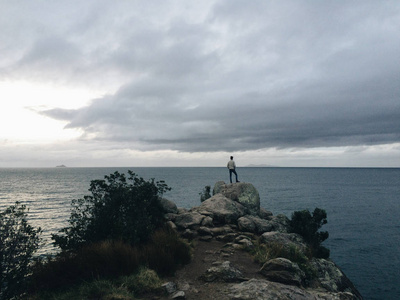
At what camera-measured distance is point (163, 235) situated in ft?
42.5

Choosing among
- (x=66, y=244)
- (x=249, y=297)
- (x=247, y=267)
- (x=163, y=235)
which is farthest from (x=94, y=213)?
(x=249, y=297)

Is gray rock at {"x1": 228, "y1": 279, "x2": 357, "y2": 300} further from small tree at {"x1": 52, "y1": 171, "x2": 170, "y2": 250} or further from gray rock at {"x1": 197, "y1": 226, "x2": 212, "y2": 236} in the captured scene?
gray rock at {"x1": 197, "y1": 226, "x2": 212, "y2": 236}

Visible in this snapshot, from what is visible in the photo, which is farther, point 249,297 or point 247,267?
Result: point 247,267

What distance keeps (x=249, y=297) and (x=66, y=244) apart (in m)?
9.50

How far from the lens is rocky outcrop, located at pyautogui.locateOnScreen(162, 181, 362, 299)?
875cm

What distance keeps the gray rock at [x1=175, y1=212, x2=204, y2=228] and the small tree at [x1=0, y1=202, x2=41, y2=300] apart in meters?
9.14

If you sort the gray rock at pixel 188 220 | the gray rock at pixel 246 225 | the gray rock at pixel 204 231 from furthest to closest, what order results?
the gray rock at pixel 246 225, the gray rock at pixel 188 220, the gray rock at pixel 204 231

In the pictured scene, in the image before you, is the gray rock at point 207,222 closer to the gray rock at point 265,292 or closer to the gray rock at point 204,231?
the gray rock at point 204,231

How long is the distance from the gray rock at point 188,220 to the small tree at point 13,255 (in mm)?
9139

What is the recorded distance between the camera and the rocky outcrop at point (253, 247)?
8.75 metres

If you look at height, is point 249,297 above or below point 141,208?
below

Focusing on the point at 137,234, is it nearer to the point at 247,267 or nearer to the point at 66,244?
the point at 66,244

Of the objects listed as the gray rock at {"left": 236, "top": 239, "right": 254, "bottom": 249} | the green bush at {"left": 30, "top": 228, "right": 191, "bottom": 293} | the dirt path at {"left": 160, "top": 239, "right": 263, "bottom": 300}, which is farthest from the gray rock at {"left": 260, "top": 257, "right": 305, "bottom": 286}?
the green bush at {"left": 30, "top": 228, "right": 191, "bottom": 293}

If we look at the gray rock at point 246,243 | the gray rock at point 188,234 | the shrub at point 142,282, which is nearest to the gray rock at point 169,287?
the shrub at point 142,282
